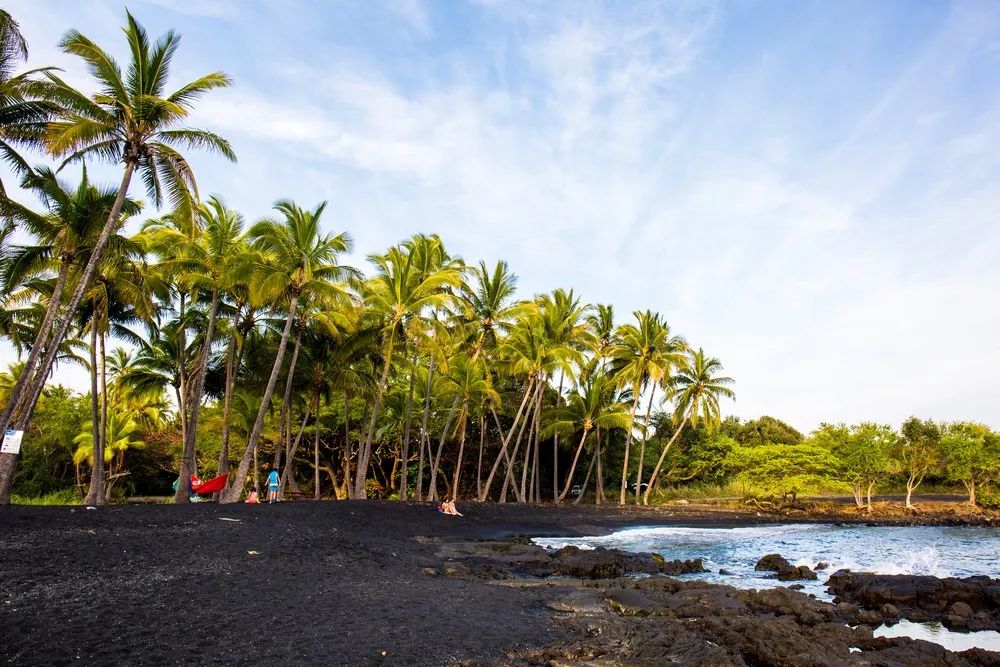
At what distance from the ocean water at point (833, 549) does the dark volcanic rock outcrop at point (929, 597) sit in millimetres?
329

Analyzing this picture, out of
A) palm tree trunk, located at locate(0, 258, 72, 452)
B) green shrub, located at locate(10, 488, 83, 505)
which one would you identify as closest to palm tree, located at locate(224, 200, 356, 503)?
palm tree trunk, located at locate(0, 258, 72, 452)

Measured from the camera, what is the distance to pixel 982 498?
39625mm

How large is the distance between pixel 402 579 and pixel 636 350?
2682 centimetres

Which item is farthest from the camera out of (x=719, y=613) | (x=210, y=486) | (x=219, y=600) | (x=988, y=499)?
(x=988, y=499)

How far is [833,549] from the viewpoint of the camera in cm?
2116

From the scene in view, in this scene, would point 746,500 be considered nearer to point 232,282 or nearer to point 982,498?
point 982,498

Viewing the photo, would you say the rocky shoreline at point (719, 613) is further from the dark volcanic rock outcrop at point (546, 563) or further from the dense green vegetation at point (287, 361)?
the dense green vegetation at point (287, 361)

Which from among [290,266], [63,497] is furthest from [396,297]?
[63,497]

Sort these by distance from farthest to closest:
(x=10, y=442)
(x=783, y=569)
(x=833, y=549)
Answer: (x=833, y=549)
(x=783, y=569)
(x=10, y=442)

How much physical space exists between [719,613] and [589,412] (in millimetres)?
25794

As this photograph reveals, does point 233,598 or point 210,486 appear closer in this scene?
point 233,598

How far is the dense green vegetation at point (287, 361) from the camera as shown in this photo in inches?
583

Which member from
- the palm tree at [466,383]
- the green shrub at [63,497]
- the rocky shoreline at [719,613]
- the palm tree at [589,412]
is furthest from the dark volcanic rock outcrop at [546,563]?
the green shrub at [63,497]

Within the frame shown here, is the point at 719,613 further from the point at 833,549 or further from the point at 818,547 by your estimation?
the point at 818,547
